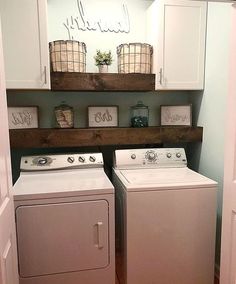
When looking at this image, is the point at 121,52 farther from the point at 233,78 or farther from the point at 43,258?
the point at 43,258

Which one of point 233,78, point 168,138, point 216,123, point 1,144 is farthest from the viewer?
point 168,138

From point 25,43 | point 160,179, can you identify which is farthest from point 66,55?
point 160,179

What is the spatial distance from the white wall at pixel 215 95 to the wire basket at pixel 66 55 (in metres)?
1.11

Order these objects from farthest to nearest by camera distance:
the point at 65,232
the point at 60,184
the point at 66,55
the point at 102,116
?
the point at 102,116, the point at 66,55, the point at 60,184, the point at 65,232

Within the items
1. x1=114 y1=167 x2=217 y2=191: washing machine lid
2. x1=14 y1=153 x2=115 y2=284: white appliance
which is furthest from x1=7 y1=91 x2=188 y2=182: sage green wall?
x1=14 y1=153 x2=115 y2=284: white appliance

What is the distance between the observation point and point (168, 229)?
1807 millimetres

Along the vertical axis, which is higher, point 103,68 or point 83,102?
point 103,68

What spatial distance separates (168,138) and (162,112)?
1.13 ft

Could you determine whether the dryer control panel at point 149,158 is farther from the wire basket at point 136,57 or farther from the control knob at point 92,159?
the wire basket at point 136,57

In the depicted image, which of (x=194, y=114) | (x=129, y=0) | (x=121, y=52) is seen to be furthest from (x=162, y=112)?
(x=129, y=0)

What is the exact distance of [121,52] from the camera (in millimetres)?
2223

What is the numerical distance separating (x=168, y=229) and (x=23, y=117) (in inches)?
61.6

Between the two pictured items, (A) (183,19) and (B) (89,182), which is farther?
(A) (183,19)

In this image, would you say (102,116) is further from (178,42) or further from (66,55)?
(178,42)
